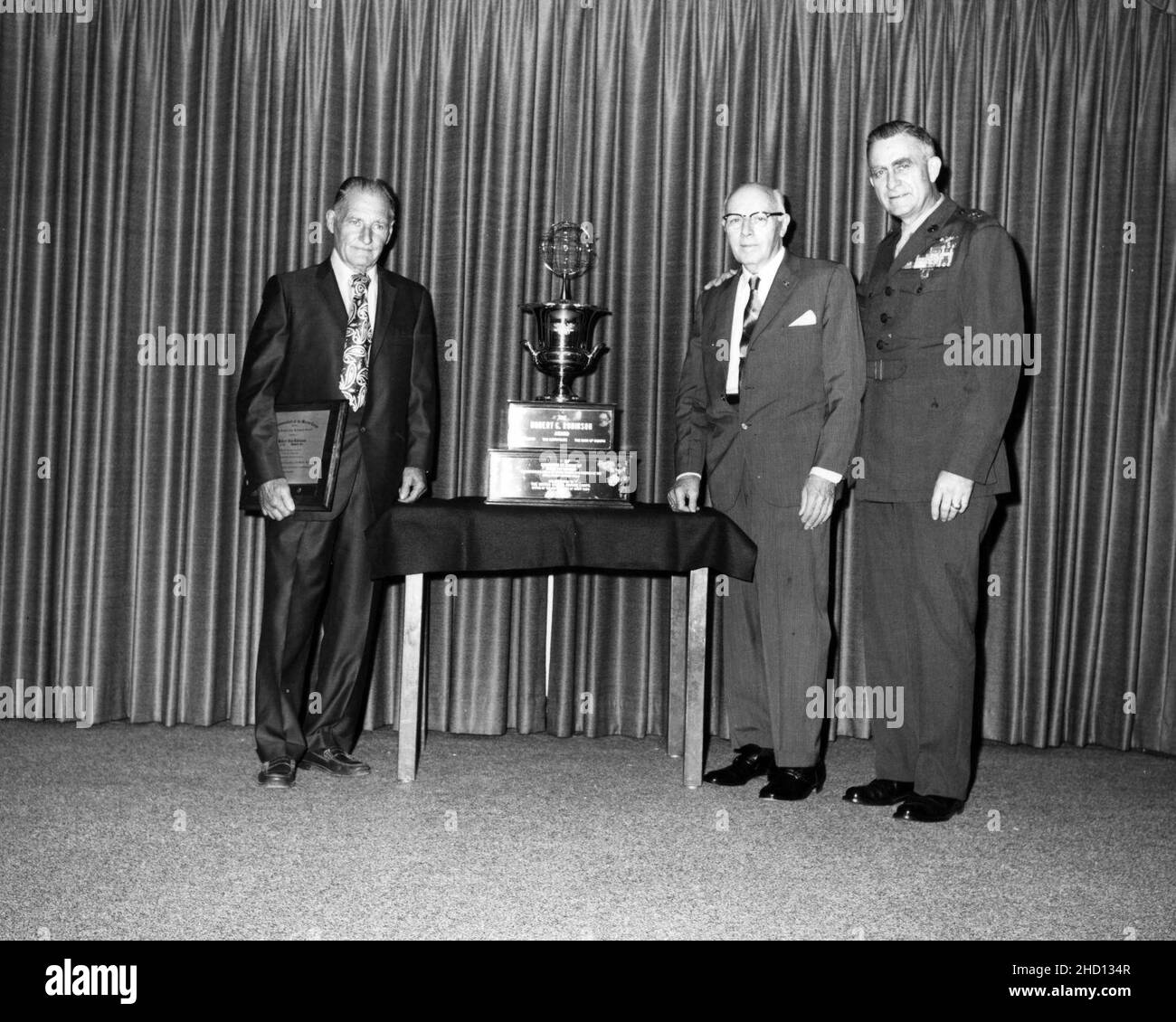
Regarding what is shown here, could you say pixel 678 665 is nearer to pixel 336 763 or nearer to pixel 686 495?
pixel 686 495

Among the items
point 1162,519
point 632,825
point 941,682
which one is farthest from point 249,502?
point 1162,519

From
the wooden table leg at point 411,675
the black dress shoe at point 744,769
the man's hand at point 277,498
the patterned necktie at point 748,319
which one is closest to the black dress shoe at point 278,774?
the wooden table leg at point 411,675

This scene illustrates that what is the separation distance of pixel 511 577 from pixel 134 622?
129 centimetres

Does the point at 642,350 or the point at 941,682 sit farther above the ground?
the point at 642,350

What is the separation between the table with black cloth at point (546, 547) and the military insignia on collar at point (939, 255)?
0.82 m

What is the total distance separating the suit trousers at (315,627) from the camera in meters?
3.08

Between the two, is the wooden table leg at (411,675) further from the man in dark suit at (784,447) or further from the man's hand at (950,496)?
the man's hand at (950,496)

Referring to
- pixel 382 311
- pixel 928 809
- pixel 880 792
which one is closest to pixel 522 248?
pixel 382 311

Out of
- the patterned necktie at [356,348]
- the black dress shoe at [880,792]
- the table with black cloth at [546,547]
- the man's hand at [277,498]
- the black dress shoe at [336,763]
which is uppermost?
the patterned necktie at [356,348]

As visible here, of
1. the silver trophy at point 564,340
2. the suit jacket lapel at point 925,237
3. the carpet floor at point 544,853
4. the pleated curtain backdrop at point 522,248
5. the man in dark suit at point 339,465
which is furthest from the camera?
the pleated curtain backdrop at point 522,248

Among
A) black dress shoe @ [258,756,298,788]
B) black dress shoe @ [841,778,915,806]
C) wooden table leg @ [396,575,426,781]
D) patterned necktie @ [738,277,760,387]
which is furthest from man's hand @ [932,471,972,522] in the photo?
black dress shoe @ [258,756,298,788]

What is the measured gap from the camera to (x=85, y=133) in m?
3.84

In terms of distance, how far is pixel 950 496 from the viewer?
2.74 m

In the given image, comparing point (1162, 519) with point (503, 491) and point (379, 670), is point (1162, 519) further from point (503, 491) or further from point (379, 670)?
point (379, 670)
